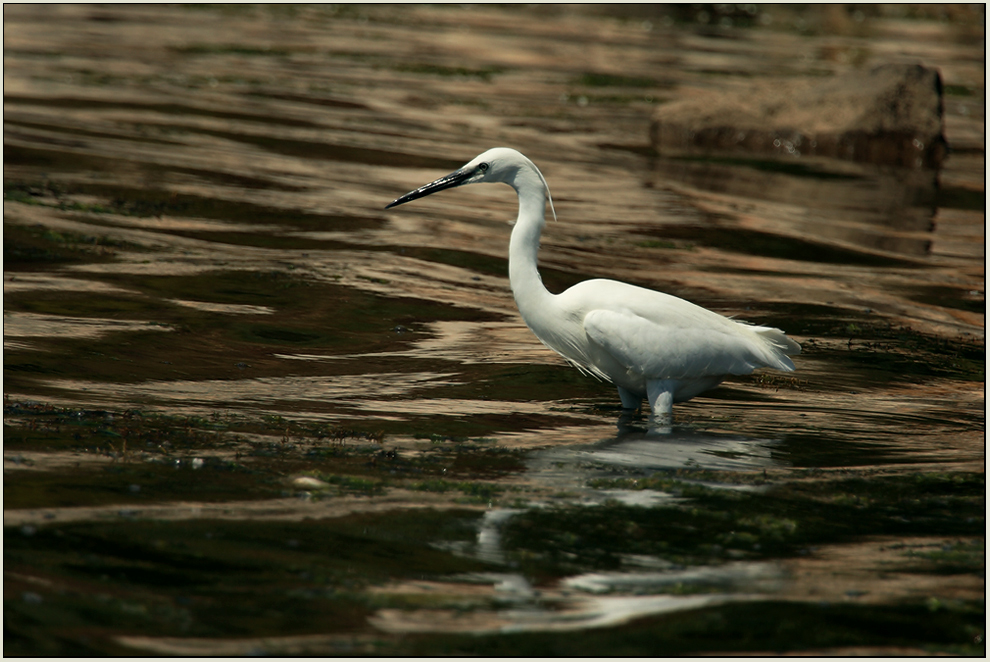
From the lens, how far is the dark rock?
17594 millimetres

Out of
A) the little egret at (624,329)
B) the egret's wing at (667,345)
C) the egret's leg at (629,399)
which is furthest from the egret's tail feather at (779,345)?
the egret's leg at (629,399)

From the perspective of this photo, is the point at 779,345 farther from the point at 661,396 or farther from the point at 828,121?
the point at 828,121

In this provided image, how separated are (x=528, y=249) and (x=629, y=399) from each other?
122cm

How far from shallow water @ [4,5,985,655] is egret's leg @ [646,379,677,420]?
0.69ft

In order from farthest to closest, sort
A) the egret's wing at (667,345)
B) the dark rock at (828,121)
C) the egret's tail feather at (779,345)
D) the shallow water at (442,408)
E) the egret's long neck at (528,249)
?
the dark rock at (828,121), the egret's tail feather at (779,345), the egret's long neck at (528,249), the egret's wing at (667,345), the shallow water at (442,408)

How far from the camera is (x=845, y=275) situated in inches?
435

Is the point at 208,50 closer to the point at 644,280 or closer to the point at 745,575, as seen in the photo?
the point at 644,280

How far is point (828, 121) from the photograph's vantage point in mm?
17797

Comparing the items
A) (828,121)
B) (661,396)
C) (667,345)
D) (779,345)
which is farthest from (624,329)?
(828,121)

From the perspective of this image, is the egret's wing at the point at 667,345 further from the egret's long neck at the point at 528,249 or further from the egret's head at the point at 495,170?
the egret's head at the point at 495,170

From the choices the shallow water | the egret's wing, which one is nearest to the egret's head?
the egret's wing

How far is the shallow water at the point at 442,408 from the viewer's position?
4.44 meters

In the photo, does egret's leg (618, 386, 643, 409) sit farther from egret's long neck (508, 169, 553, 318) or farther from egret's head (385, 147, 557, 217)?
egret's head (385, 147, 557, 217)

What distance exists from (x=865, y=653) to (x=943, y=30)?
135 ft
